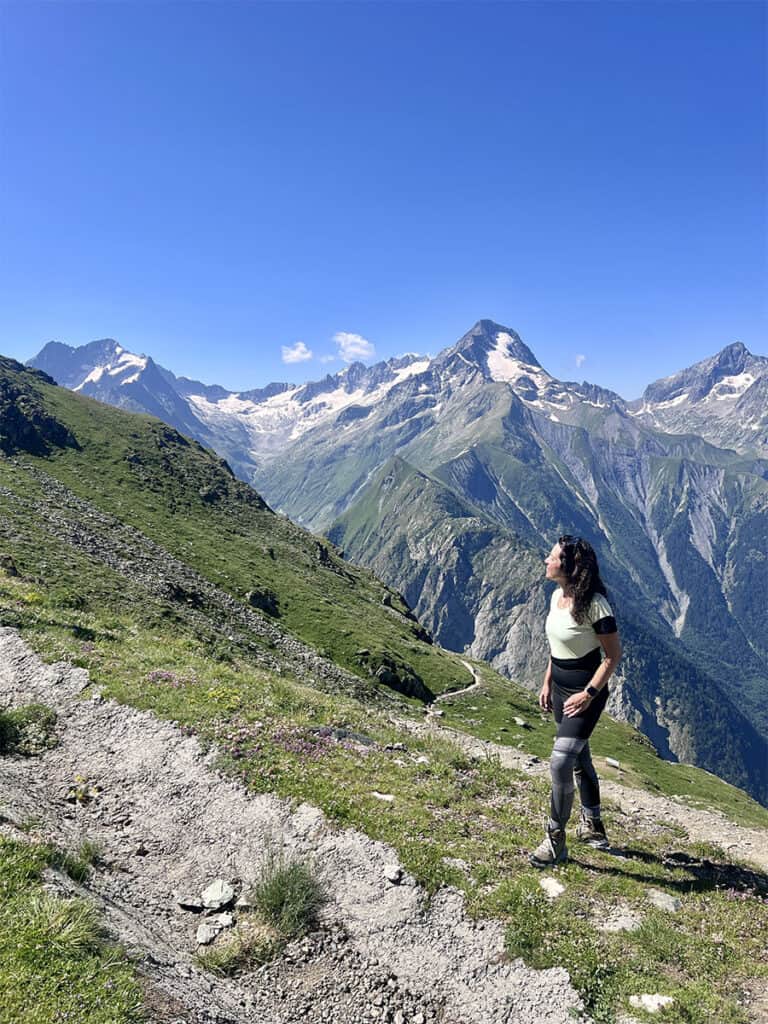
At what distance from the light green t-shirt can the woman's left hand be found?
73 centimetres

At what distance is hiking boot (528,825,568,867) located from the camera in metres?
10.1

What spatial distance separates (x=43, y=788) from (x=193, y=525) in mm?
77426

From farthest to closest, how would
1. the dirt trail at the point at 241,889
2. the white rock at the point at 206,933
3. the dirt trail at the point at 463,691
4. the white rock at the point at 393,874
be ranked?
the dirt trail at the point at 463,691, the white rock at the point at 393,874, the white rock at the point at 206,933, the dirt trail at the point at 241,889

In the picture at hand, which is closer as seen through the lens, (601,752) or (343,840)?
(343,840)

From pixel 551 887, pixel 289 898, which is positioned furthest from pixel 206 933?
pixel 551 887

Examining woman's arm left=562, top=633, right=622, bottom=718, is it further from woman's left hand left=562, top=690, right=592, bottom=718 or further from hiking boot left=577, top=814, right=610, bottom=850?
hiking boot left=577, top=814, right=610, bottom=850

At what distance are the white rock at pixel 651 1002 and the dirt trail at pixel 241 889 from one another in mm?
771

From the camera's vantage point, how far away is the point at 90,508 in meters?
67.9

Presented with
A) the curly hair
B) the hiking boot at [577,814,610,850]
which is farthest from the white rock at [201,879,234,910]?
the curly hair

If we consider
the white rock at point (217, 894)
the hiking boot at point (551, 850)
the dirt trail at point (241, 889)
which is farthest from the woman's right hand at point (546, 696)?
the white rock at point (217, 894)

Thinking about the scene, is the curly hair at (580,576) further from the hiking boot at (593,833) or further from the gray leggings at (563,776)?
the hiking boot at (593,833)

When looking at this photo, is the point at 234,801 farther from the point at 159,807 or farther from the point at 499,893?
the point at 499,893

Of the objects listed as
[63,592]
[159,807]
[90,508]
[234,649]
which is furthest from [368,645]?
[159,807]

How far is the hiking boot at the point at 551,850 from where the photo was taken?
1009 centimetres
